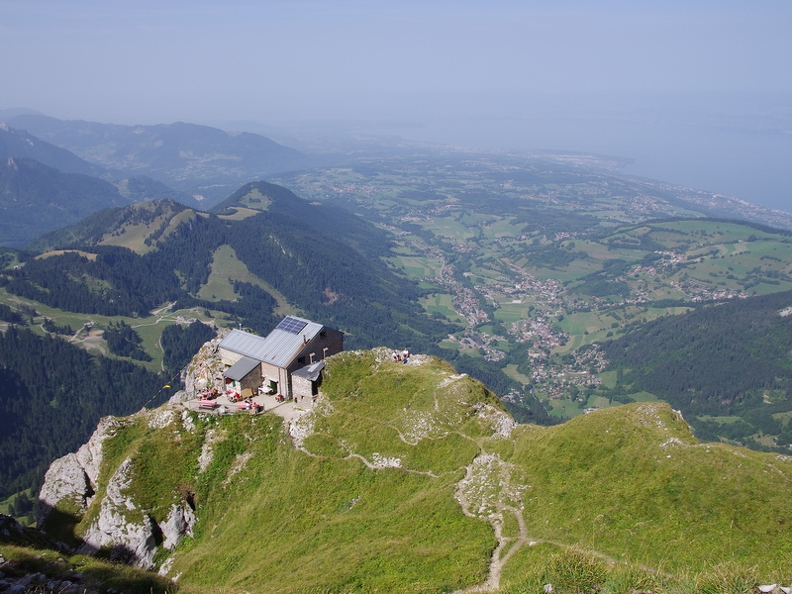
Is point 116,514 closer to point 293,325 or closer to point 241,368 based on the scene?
point 241,368

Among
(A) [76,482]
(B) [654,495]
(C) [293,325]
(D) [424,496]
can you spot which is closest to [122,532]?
(A) [76,482]

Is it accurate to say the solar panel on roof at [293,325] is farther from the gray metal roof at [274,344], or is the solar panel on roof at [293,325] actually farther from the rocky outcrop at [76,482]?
the rocky outcrop at [76,482]

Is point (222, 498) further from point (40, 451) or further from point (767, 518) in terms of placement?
point (40, 451)

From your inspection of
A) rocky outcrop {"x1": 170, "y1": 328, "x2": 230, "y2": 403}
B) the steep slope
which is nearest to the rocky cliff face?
the steep slope

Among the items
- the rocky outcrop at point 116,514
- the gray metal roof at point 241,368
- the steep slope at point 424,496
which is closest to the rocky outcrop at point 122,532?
the rocky outcrop at point 116,514

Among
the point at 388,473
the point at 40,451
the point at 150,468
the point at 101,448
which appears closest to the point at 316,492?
the point at 388,473

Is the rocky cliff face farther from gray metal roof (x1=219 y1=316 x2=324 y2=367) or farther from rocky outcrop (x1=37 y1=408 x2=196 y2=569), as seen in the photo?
gray metal roof (x1=219 y1=316 x2=324 y2=367)
